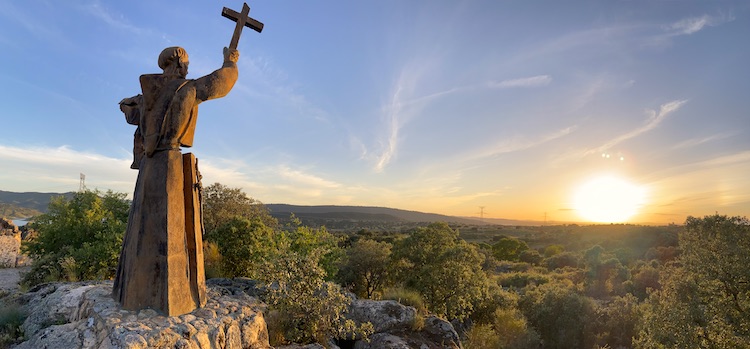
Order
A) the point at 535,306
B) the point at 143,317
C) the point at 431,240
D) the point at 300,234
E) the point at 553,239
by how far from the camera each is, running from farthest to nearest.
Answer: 1. the point at 553,239
2. the point at 535,306
3. the point at 431,240
4. the point at 300,234
5. the point at 143,317

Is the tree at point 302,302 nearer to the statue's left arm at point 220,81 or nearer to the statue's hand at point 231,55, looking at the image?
the statue's left arm at point 220,81

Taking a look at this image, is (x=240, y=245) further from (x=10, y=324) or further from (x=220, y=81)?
(x=220, y=81)

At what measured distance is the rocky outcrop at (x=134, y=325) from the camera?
5.95 m

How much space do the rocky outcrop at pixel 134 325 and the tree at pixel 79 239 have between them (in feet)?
17.0

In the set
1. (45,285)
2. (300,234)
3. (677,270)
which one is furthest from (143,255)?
(677,270)

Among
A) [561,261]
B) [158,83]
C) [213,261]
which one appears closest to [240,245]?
[213,261]

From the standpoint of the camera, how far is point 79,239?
16.0m

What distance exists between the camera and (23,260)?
25.5 meters

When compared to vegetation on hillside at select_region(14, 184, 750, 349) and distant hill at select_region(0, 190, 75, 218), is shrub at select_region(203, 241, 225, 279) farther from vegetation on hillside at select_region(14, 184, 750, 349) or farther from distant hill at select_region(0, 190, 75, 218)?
distant hill at select_region(0, 190, 75, 218)

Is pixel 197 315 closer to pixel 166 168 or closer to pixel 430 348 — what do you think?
pixel 166 168

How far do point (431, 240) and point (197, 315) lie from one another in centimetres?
1430

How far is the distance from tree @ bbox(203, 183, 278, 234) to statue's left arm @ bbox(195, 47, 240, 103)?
19.0 m

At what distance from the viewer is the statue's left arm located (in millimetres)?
7473

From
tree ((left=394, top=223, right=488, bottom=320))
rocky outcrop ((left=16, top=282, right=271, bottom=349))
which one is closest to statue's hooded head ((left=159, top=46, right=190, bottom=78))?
rocky outcrop ((left=16, top=282, right=271, bottom=349))
